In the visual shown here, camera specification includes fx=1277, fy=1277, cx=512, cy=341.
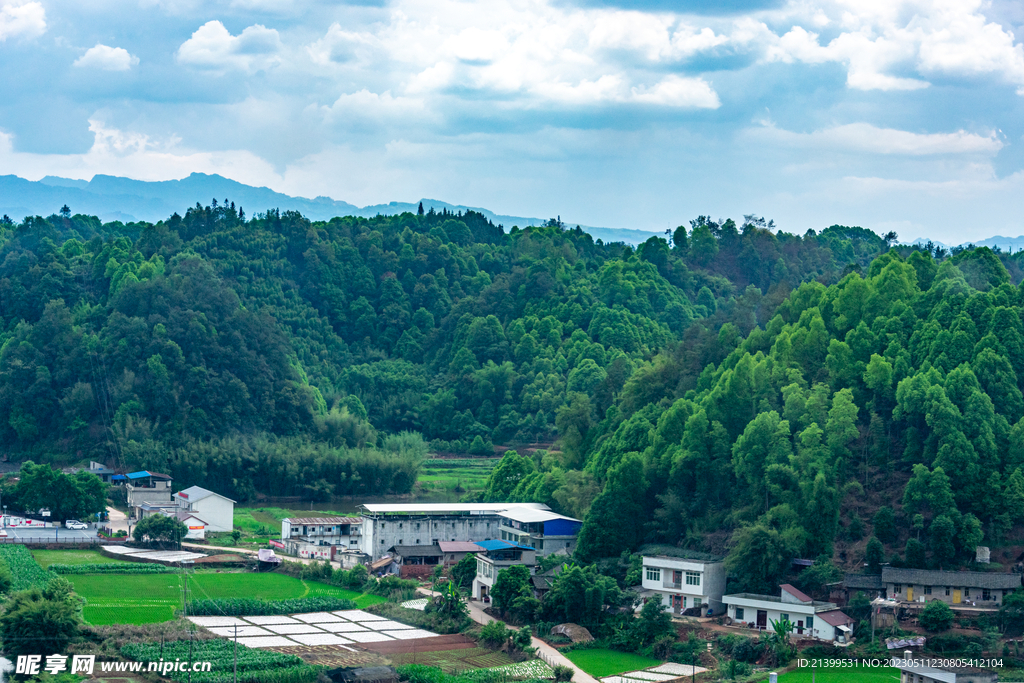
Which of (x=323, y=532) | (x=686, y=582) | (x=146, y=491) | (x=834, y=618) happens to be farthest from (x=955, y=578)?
(x=146, y=491)

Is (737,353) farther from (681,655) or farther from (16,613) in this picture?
(16,613)

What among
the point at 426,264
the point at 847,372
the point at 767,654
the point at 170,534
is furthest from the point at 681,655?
the point at 426,264

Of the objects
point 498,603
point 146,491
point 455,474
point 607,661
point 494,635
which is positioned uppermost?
point 455,474

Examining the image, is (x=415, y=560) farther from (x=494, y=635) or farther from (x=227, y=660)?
(x=227, y=660)

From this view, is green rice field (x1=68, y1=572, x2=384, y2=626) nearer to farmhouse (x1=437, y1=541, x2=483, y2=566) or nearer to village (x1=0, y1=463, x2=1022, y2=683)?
village (x1=0, y1=463, x2=1022, y2=683)

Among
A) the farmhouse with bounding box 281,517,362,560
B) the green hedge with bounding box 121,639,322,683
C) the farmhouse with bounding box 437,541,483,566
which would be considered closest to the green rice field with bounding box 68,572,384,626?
the green hedge with bounding box 121,639,322,683

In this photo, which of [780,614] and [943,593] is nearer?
[780,614]
